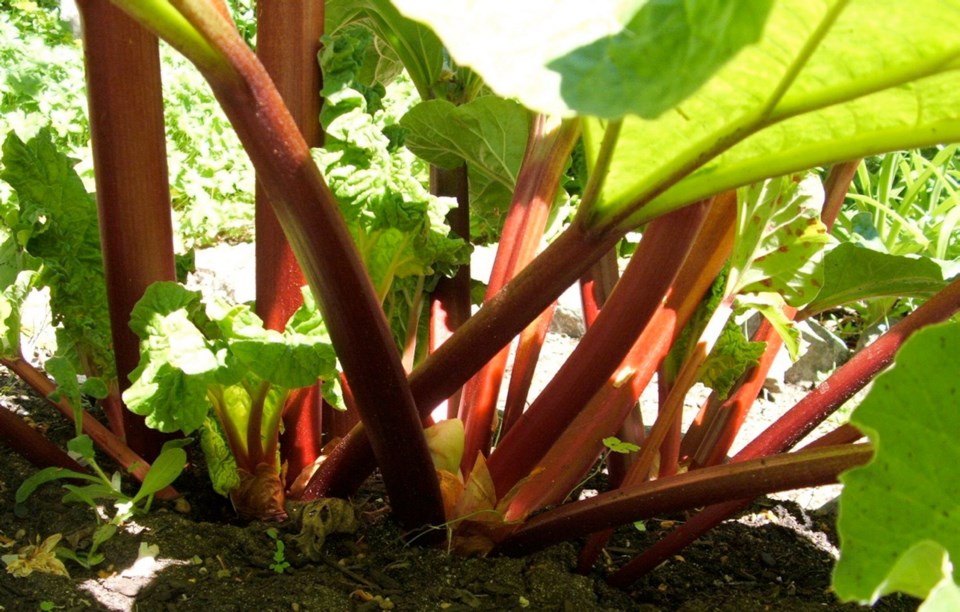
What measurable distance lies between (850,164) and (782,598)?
0.63m

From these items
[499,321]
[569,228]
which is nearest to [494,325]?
[499,321]

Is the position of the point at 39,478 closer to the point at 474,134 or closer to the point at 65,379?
the point at 65,379

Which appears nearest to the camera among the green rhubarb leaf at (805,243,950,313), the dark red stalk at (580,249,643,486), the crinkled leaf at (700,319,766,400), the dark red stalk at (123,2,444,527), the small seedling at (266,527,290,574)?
the dark red stalk at (123,2,444,527)

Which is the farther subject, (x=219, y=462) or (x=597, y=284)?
(x=597, y=284)

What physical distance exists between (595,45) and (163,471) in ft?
2.75

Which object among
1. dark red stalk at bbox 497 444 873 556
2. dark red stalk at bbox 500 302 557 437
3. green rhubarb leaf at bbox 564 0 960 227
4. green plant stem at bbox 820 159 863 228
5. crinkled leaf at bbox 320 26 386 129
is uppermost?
crinkled leaf at bbox 320 26 386 129

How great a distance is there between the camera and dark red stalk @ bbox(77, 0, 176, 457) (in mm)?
1125

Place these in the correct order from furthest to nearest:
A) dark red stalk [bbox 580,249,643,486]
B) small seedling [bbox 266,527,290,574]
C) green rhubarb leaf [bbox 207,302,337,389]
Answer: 1. dark red stalk [bbox 580,249,643,486]
2. small seedling [bbox 266,527,290,574]
3. green rhubarb leaf [bbox 207,302,337,389]

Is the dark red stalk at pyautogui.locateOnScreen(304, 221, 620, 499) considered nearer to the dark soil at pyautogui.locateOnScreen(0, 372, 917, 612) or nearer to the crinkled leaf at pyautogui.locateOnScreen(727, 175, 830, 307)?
the dark soil at pyautogui.locateOnScreen(0, 372, 917, 612)

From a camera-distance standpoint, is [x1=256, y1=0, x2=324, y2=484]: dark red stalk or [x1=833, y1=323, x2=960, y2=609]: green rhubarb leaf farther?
[x1=256, y1=0, x2=324, y2=484]: dark red stalk

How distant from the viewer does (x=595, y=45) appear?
21.5 inches

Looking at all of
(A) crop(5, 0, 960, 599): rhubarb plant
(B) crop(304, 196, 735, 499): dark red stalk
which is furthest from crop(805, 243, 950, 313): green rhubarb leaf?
(B) crop(304, 196, 735, 499): dark red stalk

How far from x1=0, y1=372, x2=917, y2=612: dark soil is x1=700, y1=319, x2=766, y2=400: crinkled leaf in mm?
292

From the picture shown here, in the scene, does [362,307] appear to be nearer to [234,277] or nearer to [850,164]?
[850,164]
